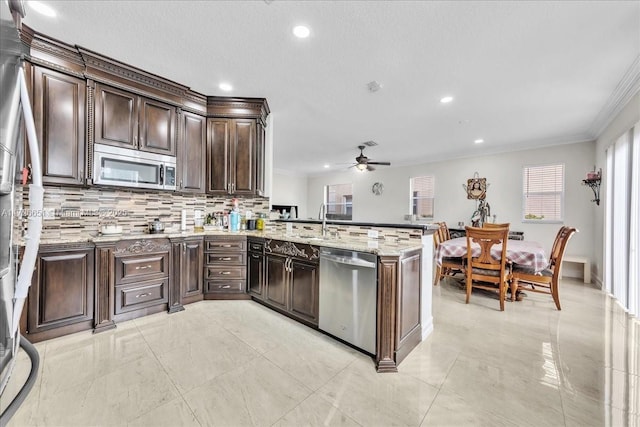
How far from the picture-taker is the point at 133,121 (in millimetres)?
2824

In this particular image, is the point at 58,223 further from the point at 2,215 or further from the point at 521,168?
the point at 521,168

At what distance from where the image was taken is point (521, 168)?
544cm

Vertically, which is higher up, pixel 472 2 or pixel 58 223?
pixel 472 2

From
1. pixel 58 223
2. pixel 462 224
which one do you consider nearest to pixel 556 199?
pixel 462 224

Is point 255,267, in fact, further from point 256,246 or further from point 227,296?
point 227,296

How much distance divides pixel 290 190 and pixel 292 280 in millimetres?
7219

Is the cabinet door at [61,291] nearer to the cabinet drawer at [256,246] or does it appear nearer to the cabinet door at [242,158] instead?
the cabinet drawer at [256,246]

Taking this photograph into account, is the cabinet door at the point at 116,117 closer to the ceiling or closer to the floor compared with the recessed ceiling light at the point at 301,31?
closer to the floor

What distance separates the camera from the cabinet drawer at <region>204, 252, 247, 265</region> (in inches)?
129

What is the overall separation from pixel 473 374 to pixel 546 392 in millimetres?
417

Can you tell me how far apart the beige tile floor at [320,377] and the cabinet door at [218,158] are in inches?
66.0

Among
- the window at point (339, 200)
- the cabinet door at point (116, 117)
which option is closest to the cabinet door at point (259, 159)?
the cabinet door at point (116, 117)

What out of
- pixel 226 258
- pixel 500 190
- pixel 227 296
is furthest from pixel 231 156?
pixel 500 190

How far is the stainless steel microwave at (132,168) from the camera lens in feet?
8.54
